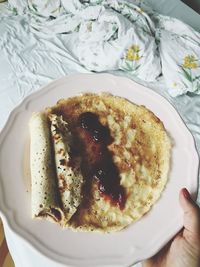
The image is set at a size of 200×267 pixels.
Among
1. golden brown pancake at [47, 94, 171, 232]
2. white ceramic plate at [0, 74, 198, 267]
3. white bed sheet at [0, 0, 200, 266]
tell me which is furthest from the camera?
white bed sheet at [0, 0, 200, 266]

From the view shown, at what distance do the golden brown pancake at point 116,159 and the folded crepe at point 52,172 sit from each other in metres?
0.03

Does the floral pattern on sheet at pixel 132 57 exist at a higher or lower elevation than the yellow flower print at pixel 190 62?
lower

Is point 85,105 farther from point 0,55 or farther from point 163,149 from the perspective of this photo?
point 0,55

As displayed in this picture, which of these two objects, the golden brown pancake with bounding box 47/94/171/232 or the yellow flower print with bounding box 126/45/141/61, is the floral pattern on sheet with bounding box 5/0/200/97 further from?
the golden brown pancake with bounding box 47/94/171/232

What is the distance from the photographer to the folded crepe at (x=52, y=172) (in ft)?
2.96

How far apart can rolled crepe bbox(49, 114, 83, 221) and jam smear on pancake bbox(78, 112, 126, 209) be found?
1.7 inches

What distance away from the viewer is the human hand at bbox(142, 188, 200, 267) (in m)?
0.88

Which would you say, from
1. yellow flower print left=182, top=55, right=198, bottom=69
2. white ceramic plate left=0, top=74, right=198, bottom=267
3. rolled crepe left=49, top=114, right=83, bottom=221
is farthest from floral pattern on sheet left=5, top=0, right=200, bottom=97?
rolled crepe left=49, top=114, right=83, bottom=221

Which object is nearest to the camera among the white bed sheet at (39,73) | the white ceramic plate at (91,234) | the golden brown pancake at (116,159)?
the white ceramic plate at (91,234)

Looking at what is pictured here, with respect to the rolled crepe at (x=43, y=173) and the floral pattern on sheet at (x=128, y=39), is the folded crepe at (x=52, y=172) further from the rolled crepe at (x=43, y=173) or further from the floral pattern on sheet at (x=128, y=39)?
the floral pattern on sheet at (x=128, y=39)

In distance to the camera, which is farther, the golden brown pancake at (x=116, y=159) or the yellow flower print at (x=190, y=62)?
the yellow flower print at (x=190, y=62)

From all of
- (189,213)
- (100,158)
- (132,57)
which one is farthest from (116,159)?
(132,57)

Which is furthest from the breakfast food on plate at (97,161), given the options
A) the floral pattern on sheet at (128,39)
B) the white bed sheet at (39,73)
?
the floral pattern on sheet at (128,39)

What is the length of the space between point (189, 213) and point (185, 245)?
123mm
